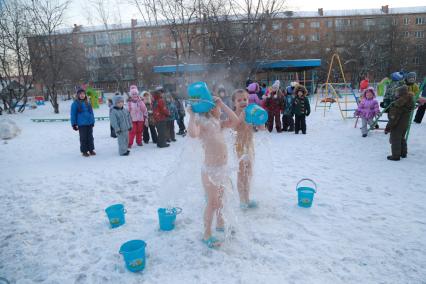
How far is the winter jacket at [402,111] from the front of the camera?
5570 millimetres

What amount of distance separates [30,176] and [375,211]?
262 inches

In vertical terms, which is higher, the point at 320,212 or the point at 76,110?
the point at 76,110

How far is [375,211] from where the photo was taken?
380 centimetres

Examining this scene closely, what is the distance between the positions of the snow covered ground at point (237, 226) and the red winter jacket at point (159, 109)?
6.07 ft

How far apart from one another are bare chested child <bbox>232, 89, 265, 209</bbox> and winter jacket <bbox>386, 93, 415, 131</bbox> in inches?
144

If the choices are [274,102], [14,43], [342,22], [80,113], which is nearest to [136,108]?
[80,113]

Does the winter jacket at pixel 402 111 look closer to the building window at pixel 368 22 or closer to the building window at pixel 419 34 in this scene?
the building window at pixel 368 22

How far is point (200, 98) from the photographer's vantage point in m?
2.77

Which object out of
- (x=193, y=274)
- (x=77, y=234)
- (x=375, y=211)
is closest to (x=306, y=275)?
(x=193, y=274)

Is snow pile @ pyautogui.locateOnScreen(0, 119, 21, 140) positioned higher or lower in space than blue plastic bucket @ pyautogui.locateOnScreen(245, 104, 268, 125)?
lower

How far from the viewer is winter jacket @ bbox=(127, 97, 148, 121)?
8125 mm

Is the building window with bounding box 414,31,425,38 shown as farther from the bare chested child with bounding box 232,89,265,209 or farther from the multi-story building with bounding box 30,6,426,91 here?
the bare chested child with bounding box 232,89,265,209

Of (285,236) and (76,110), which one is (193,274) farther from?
(76,110)

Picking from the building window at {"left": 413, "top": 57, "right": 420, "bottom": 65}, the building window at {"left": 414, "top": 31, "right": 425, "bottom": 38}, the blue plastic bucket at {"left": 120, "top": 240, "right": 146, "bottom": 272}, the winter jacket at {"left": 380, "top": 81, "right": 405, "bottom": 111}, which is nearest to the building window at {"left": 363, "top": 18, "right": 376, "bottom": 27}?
the building window at {"left": 413, "top": 57, "right": 420, "bottom": 65}
